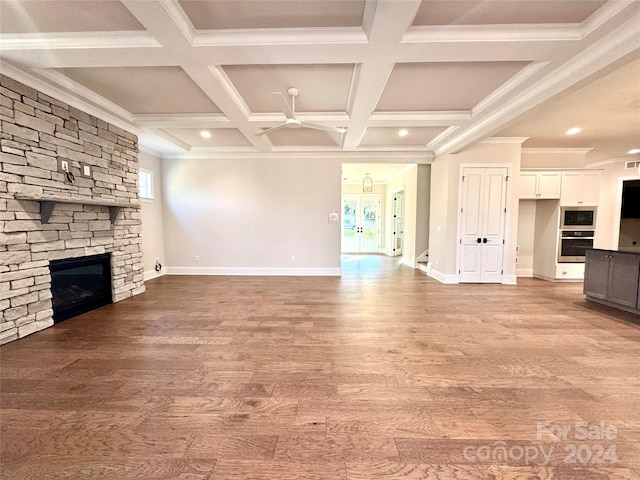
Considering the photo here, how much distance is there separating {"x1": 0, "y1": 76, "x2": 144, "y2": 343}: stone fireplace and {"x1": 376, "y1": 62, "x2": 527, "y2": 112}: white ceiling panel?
13.8ft

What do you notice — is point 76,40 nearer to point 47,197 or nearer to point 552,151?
point 47,197

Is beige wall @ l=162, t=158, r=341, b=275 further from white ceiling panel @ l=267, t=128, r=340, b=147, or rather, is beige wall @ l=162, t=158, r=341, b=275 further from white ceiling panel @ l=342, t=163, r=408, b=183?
white ceiling panel @ l=342, t=163, r=408, b=183

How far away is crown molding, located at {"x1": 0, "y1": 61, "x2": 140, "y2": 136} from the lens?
9.66 ft

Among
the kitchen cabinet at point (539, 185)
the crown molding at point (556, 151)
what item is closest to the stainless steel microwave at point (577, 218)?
the kitchen cabinet at point (539, 185)

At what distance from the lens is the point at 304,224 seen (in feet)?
21.0

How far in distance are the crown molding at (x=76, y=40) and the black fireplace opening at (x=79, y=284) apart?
93.4 inches

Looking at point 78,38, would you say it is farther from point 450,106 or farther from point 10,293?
point 450,106

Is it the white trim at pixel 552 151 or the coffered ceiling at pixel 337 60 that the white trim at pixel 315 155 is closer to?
the coffered ceiling at pixel 337 60

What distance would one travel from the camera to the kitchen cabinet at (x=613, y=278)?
3.73 metres

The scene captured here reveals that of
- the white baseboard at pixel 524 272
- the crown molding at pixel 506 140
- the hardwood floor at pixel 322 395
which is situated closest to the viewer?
the hardwood floor at pixel 322 395

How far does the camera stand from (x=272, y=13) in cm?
223

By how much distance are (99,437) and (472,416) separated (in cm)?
239

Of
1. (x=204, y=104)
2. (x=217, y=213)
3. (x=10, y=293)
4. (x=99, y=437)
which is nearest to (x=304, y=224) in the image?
(x=217, y=213)

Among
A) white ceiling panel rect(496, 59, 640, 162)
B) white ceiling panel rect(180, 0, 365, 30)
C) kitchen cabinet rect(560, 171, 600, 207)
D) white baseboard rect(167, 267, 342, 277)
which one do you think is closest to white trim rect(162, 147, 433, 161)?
white ceiling panel rect(496, 59, 640, 162)
